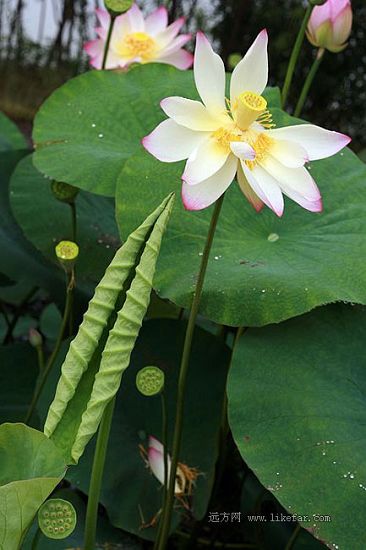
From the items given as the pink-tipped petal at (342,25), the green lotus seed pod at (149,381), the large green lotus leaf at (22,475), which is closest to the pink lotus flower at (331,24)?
the pink-tipped petal at (342,25)

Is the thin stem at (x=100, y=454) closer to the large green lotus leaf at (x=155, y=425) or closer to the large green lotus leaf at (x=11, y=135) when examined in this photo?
the large green lotus leaf at (x=155, y=425)

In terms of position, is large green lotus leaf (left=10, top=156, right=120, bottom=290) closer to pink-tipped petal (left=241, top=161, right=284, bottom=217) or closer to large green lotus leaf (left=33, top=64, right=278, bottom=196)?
large green lotus leaf (left=33, top=64, right=278, bottom=196)

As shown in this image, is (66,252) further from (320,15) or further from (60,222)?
(320,15)

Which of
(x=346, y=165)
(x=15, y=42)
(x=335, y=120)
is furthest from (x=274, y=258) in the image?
(x=15, y=42)

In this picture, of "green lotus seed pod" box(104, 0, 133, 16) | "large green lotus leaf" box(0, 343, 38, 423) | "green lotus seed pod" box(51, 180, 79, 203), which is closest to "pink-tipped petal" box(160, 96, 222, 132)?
"green lotus seed pod" box(51, 180, 79, 203)

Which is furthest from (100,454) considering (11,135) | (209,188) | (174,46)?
(11,135)

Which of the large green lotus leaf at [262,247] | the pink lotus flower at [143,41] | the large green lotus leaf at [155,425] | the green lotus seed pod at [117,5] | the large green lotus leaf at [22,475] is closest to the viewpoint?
the large green lotus leaf at [22,475]
